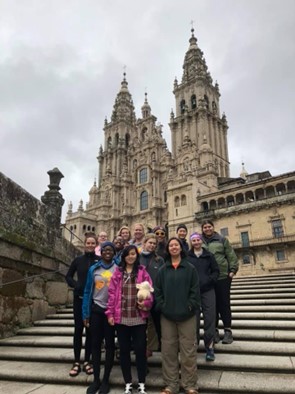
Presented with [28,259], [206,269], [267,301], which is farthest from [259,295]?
[28,259]

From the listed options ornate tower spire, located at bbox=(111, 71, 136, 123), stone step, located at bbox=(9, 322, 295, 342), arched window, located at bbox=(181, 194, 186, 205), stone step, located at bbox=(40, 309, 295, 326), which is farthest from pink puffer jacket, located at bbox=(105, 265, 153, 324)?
ornate tower spire, located at bbox=(111, 71, 136, 123)

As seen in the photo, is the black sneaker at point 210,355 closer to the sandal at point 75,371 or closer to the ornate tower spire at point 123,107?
the sandal at point 75,371

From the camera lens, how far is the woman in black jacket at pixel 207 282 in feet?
15.5

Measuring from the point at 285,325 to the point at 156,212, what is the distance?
3792 cm

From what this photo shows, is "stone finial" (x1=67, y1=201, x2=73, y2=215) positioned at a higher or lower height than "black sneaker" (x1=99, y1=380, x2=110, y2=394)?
higher

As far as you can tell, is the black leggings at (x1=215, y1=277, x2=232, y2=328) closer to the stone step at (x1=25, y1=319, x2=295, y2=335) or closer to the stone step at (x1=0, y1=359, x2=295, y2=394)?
the stone step at (x1=25, y1=319, x2=295, y2=335)

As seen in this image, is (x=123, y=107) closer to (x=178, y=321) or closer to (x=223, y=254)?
(x=223, y=254)

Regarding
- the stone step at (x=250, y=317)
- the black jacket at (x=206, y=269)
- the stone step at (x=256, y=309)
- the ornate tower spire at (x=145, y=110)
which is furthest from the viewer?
the ornate tower spire at (x=145, y=110)

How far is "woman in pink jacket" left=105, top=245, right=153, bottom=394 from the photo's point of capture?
3914 mm

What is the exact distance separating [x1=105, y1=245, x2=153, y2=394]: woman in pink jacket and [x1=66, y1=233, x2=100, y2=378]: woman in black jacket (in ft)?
2.73

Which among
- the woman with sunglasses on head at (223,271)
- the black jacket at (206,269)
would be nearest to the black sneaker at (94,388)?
the black jacket at (206,269)

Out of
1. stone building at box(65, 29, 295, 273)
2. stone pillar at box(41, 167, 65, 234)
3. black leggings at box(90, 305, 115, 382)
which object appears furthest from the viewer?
stone building at box(65, 29, 295, 273)

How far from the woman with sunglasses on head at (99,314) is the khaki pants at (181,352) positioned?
2.45 feet

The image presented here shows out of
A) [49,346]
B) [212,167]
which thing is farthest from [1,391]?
[212,167]
